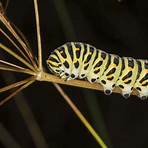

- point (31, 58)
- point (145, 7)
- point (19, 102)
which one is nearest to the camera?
point (31, 58)

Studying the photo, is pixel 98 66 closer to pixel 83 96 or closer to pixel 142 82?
pixel 142 82

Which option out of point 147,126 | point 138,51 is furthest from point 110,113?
point 138,51

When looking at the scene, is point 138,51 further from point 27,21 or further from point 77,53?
point 77,53

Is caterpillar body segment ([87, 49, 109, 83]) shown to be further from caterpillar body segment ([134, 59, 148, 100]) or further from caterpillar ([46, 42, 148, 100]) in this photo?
caterpillar body segment ([134, 59, 148, 100])

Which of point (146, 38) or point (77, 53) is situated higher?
point (77, 53)

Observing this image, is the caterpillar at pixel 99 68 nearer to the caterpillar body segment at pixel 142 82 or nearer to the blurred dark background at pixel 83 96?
the caterpillar body segment at pixel 142 82

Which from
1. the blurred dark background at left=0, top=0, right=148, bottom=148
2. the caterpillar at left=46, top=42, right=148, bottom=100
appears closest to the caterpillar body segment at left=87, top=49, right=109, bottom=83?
the caterpillar at left=46, top=42, right=148, bottom=100

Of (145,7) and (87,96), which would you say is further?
(145,7)

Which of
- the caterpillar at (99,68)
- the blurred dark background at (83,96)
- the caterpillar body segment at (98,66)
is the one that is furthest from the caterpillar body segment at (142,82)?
the blurred dark background at (83,96)
